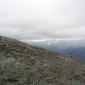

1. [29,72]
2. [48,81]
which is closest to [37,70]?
[29,72]

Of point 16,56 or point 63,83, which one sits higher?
point 16,56

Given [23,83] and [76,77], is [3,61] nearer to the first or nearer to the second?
[23,83]

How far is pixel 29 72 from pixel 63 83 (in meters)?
4.37

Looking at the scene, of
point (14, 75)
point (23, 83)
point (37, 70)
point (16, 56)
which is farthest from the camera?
point (16, 56)

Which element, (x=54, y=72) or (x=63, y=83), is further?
(x=54, y=72)

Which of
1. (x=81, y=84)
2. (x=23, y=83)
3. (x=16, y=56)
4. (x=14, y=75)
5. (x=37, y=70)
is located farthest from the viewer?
(x=16, y=56)

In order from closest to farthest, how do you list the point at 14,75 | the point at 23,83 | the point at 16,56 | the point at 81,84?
the point at 23,83 < the point at 14,75 < the point at 81,84 < the point at 16,56

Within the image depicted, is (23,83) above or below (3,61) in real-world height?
below

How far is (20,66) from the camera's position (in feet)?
91.7

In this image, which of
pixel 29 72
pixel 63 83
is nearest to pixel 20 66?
pixel 29 72

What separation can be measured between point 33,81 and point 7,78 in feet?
8.96

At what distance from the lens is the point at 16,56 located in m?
33.1

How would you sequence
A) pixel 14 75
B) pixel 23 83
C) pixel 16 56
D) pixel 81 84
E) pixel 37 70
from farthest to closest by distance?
pixel 16 56 < pixel 37 70 < pixel 81 84 < pixel 14 75 < pixel 23 83

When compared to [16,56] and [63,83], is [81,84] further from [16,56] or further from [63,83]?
[16,56]
